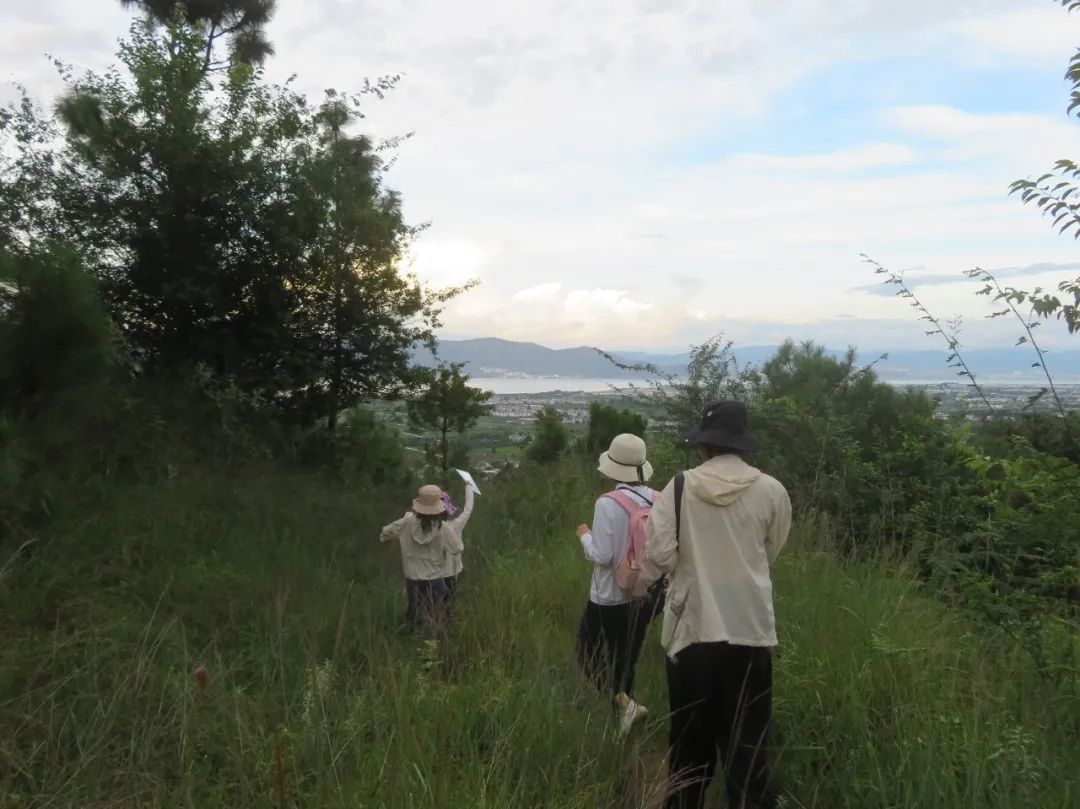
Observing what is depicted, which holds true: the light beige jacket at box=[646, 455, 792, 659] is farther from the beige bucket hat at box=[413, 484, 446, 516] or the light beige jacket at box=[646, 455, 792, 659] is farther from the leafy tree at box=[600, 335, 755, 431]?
the leafy tree at box=[600, 335, 755, 431]

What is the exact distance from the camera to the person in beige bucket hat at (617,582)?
14.6 feet

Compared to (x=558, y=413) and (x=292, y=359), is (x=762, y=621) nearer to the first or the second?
(x=292, y=359)

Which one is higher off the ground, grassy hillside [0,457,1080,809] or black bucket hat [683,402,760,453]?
black bucket hat [683,402,760,453]

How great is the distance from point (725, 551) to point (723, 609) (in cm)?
24

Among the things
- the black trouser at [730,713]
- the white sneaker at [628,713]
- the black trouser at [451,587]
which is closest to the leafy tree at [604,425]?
the black trouser at [451,587]

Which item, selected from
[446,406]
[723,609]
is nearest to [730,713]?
[723,609]

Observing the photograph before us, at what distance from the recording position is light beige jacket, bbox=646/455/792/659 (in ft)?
11.2

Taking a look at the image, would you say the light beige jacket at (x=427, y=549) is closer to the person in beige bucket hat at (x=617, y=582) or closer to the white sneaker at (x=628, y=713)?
the person in beige bucket hat at (x=617, y=582)

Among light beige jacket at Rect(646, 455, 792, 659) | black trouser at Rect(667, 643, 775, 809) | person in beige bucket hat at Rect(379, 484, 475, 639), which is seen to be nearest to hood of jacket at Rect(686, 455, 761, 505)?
light beige jacket at Rect(646, 455, 792, 659)

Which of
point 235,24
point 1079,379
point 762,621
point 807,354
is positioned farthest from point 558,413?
point 762,621

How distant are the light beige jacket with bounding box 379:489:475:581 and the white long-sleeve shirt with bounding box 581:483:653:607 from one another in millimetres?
2062

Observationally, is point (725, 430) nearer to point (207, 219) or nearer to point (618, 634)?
point (618, 634)

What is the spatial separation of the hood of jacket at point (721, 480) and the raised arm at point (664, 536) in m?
0.13

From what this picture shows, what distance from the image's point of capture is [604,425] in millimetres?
14570
